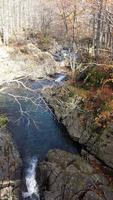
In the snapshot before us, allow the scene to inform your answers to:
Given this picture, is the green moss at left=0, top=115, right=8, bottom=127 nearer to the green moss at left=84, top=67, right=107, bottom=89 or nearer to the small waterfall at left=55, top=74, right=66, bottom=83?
the green moss at left=84, top=67, right=107, bottom=89

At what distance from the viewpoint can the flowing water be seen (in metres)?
18.0

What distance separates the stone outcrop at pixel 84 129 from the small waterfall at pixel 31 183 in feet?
11.7

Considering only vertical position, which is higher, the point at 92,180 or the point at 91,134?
the point at 91,134

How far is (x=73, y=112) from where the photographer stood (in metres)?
22.4

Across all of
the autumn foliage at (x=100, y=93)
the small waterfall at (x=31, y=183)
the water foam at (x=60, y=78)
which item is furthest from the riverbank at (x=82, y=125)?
the water foam at (x=60, y=78)

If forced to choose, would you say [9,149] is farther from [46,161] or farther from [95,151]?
[95,151]

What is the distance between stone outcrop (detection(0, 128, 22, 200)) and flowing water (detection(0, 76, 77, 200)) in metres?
0.48

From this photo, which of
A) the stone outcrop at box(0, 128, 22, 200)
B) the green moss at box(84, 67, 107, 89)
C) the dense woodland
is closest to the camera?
the stone outcrop at box(0, 128, 22, 200)

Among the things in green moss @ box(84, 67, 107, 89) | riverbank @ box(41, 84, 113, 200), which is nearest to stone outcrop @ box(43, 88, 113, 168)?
riverbank @ box(41, 84, 113, 200)

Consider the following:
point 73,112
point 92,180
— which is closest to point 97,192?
point 92,180

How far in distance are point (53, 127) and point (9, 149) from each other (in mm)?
5318

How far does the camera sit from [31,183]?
1725cm

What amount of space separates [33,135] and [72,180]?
608 centimetres

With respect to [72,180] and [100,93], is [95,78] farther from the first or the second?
[72,180]
